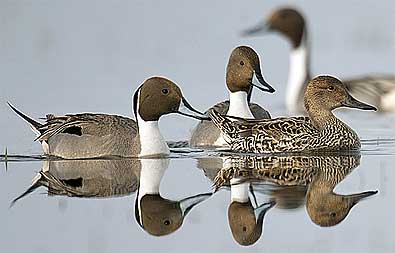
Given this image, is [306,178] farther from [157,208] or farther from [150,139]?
[150,139]

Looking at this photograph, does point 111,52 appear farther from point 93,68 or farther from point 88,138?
point 88,138

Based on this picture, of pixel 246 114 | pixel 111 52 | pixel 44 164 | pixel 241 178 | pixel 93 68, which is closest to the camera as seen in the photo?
pixel 241 178

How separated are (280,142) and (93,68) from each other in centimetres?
639

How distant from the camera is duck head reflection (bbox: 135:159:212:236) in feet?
25.1

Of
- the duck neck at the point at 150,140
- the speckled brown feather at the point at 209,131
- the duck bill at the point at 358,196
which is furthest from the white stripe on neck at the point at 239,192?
the speckled brown feather at the point at 209,131

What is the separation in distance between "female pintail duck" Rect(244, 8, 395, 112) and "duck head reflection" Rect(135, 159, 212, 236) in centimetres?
688

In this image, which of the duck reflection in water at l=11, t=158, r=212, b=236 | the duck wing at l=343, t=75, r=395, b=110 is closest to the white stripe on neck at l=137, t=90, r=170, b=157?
the duck reflection in water at l=11, t=158, r=212, b=236

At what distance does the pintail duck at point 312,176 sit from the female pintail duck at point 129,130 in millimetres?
656

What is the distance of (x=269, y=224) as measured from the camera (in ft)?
25.3

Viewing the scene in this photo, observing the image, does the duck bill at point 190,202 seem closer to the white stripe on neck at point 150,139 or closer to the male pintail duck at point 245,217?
the male pintail duck at point 245,217

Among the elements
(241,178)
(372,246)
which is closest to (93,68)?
(241,178)

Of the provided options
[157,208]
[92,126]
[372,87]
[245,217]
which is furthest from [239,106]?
[372,87]

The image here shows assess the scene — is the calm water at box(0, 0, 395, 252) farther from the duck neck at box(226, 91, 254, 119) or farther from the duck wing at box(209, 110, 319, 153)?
the duck neck at box(226, 91, 254, 119)

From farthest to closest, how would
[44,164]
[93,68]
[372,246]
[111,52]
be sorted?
1. [111,52]
2. [93,68]
3. [44,164]
4. [372,246]
